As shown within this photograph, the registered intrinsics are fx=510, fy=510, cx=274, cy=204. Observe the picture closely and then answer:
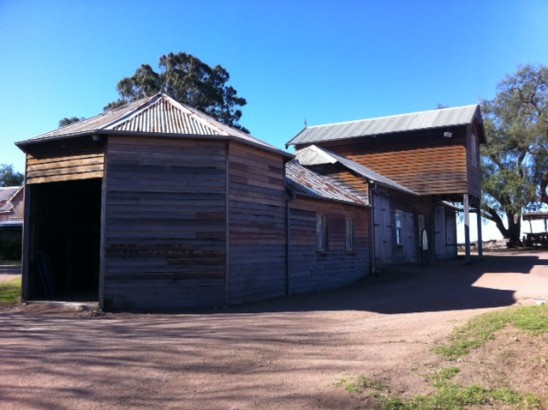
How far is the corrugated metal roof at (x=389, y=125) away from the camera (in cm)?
2442

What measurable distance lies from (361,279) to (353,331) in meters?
10.3

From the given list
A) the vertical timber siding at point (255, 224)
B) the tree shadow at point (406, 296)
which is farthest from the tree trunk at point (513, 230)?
the vertical timber siding at point (255, 224)

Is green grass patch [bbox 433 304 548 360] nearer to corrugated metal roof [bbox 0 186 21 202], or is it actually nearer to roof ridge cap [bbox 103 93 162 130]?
roof ridge cap [bbox 103 93 162 130]

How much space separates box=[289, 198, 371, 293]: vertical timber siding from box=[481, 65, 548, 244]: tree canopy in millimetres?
23343

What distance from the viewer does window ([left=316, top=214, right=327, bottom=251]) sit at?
16656mm

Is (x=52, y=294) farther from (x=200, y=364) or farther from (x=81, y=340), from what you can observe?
(x=200, y=364)

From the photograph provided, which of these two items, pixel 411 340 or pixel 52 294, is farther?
pixel 52 294

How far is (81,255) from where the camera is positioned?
17094 millimetres

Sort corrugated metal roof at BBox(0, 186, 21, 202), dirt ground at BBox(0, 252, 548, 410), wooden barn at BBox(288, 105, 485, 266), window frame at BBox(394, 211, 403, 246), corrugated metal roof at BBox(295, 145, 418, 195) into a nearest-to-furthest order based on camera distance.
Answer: dirt ground at BBox(0, 252, 548, 410)
corrugated metal roof at BBox(295, 145, 418, 195)
wooden barn at BBox(288, 105, 485, 266)
window frame at BBox(394, 211, 403, 246)
corrugated metal roof at BBox(0, 186, 21, 202)

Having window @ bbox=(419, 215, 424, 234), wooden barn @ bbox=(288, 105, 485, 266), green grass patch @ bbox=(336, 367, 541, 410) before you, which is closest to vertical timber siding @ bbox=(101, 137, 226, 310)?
green grass patch @ bbox=(336, 367, 541, 410)

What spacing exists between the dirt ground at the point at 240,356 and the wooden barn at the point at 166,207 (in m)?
0.95

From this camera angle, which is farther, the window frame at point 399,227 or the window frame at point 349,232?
the window frame at point 399,227

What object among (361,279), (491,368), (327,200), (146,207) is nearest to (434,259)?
(361,279)

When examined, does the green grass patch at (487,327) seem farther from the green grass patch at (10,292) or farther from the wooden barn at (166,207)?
the green grass patch at (10,292)
